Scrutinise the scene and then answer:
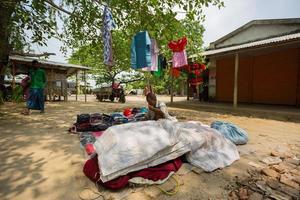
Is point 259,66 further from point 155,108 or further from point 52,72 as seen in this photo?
point 52,72

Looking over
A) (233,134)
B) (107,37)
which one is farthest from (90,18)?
(233,134)

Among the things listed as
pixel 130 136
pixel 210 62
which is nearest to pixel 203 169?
pixel 130 136

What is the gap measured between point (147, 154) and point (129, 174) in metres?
0.31

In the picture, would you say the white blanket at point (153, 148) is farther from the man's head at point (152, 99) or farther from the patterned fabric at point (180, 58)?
the patterned fabric at point (180, 58)

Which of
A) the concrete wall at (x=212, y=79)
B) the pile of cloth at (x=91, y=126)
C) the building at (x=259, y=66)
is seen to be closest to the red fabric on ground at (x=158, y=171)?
the pile of cloth at (x=91, y=126)

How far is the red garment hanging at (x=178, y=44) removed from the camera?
27.3 feet

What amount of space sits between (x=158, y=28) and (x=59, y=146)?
4680 mm

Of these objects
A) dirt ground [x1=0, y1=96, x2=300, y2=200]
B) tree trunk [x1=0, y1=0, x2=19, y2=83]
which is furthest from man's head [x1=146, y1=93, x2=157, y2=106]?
tree trunk [x1=0, y1=0, x2=19, y2=83]

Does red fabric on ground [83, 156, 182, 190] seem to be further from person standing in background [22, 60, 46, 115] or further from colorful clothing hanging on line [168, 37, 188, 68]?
colorful clothing hanging on line [168, 37, 188, 68]

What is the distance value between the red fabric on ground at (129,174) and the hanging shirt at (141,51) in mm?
3631

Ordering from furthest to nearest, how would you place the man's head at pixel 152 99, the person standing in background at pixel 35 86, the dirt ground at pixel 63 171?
1. the person standing in background at pixel 35 86
2. the man's head at pixel 152 99
3. the dirt ground at pixel 63 171

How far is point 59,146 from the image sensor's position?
4.05 meters

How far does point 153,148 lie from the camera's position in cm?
287

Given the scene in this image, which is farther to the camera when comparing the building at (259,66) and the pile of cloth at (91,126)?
the building at (259,66)
